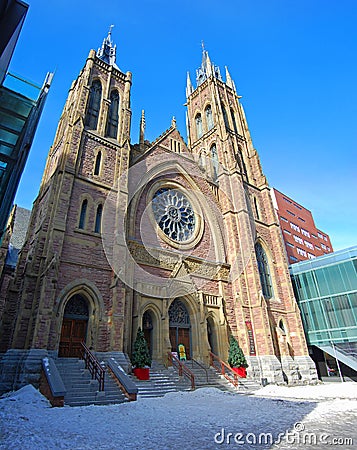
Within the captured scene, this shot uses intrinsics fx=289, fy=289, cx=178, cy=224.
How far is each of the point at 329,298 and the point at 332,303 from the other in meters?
0.47

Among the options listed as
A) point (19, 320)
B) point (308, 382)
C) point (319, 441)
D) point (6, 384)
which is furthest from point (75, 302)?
point (308, 382)

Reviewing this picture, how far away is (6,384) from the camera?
11250 millimetres

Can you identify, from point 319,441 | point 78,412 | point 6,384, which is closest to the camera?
point 319,441

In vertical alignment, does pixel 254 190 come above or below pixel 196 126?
below

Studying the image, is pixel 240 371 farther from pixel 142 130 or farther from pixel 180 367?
pixel 142 130

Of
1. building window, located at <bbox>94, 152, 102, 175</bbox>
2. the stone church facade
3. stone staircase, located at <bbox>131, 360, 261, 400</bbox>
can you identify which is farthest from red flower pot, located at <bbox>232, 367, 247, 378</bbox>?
building window, located at <bbox>94, 152, 102, 175</bbox>

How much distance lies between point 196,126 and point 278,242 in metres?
17.1

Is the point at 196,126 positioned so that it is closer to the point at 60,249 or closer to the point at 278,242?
the point at 278,242

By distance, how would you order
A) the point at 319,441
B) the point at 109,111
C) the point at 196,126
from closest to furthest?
1. the point at 319,441
2. the point at 109,111
3. the point at 196,126

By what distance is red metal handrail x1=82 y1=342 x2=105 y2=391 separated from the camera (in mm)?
10943

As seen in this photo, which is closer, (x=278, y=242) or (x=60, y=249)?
(x=60, y=249)

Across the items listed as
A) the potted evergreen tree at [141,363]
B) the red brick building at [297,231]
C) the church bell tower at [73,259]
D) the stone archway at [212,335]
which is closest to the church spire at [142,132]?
the church bell tower at [73,259]

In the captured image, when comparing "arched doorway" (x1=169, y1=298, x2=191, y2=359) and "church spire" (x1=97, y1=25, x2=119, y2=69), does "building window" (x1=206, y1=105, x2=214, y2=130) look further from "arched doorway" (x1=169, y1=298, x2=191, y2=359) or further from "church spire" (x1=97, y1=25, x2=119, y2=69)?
"arched doorway" (x1=169, y1=298, x2=191, y2=359)

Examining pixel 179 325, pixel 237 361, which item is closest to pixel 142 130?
pixel 179 325
